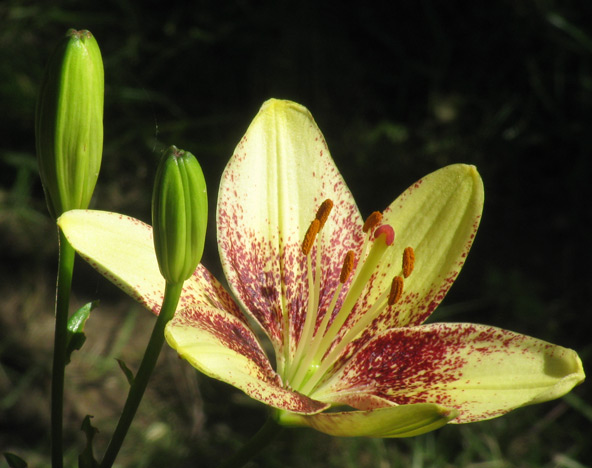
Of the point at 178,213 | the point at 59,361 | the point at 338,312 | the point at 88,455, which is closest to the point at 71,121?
the point at 178,213

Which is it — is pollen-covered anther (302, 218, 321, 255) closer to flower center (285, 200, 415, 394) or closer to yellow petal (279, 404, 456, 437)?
flower center (285, 200, 415, 394)

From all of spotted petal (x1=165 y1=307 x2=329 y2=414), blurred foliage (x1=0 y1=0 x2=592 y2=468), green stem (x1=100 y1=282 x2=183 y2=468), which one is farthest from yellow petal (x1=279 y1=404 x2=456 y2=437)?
blurred foliage (x1=0 y1=0 x2=592 y2=468)

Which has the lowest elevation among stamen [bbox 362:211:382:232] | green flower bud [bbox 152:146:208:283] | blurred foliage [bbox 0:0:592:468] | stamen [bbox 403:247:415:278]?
blurred foliage [bbox 0:0:592:468]

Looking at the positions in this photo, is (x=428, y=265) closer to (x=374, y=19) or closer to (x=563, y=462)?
(x=563, y=462)

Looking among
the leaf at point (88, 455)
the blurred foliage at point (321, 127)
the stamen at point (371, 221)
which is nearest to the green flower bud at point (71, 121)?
the leaf at point (88, 455)

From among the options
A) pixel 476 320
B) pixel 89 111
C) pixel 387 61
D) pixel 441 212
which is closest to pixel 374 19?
pixel 387 61
